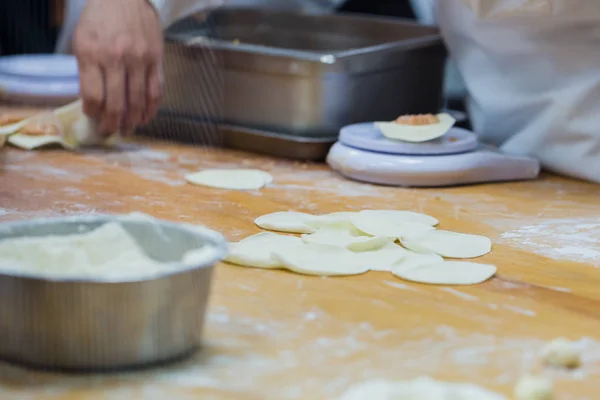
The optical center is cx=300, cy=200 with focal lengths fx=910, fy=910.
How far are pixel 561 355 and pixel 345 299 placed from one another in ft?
0.94

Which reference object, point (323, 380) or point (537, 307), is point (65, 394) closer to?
point (323, 380)

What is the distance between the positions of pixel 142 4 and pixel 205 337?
3.38 ft

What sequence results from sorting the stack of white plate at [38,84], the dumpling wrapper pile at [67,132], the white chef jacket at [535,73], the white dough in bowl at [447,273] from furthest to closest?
the stack of white plate at [38,84]
the dumpling wrapper pile at [67,132]
the white chef jacket at [535,73]
the white dough in bowl at [447,273]

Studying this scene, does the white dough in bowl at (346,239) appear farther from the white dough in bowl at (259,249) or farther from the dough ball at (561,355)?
the dough ball at (561,355)

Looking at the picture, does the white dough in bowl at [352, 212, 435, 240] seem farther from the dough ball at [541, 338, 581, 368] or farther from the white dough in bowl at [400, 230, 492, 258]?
the dough ball at [541, 338, 581, 368]

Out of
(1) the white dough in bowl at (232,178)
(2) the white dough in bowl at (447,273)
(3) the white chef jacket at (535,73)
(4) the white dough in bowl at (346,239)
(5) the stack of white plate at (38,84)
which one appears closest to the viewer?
(2) the white dough in bowl at (447,273)

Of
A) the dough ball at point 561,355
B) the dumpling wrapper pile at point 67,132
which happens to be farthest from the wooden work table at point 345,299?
the dumpling wrapper pile at point 67,132

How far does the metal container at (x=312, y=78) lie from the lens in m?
1.87

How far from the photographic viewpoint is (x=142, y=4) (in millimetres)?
1835

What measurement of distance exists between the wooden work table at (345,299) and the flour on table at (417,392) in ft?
0.12

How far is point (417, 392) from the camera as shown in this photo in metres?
0.83

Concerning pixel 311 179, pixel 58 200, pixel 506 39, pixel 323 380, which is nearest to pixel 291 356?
pixel 323 380

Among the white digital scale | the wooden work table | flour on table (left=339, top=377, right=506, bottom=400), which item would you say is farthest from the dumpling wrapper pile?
flour on table (left=339, top=377, right=506, bottom=400)

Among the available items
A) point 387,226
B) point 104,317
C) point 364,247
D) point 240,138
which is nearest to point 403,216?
point 387,226
